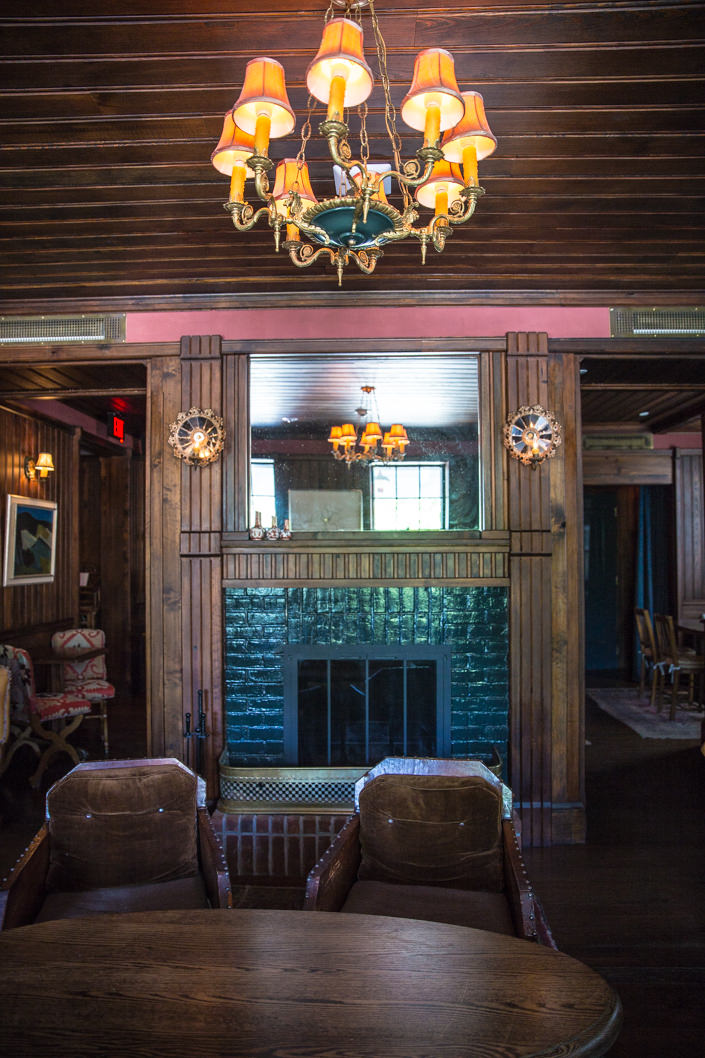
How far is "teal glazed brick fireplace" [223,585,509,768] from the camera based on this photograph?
4027 millimetres

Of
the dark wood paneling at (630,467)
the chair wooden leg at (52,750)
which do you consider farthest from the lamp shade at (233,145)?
the dark wood paneling at (630,467)

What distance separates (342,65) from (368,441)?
2.48m

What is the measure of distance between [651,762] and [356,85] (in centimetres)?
536

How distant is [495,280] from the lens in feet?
12.8

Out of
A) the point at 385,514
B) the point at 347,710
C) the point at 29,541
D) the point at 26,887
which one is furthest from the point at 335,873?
the point at 29,541

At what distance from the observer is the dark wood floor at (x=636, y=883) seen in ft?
8.02

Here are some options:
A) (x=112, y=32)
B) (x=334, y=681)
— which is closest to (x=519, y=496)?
(x=334, y=681)

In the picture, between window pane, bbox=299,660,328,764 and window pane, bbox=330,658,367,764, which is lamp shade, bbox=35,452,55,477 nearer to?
window pane, bbox=299,660,328,764

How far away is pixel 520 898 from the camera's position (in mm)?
2033

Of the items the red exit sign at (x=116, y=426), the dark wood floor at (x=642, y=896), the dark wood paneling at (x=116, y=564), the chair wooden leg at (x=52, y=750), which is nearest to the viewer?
the dark wood floor at (x=642, y=896)

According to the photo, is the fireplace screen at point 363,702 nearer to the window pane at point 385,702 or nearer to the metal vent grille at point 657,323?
the window pane at point 385,702

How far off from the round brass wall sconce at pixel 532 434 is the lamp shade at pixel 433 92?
229 cm

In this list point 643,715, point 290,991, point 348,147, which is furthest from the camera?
point 643,715

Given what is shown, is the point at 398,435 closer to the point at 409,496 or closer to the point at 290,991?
the point at 409,496
